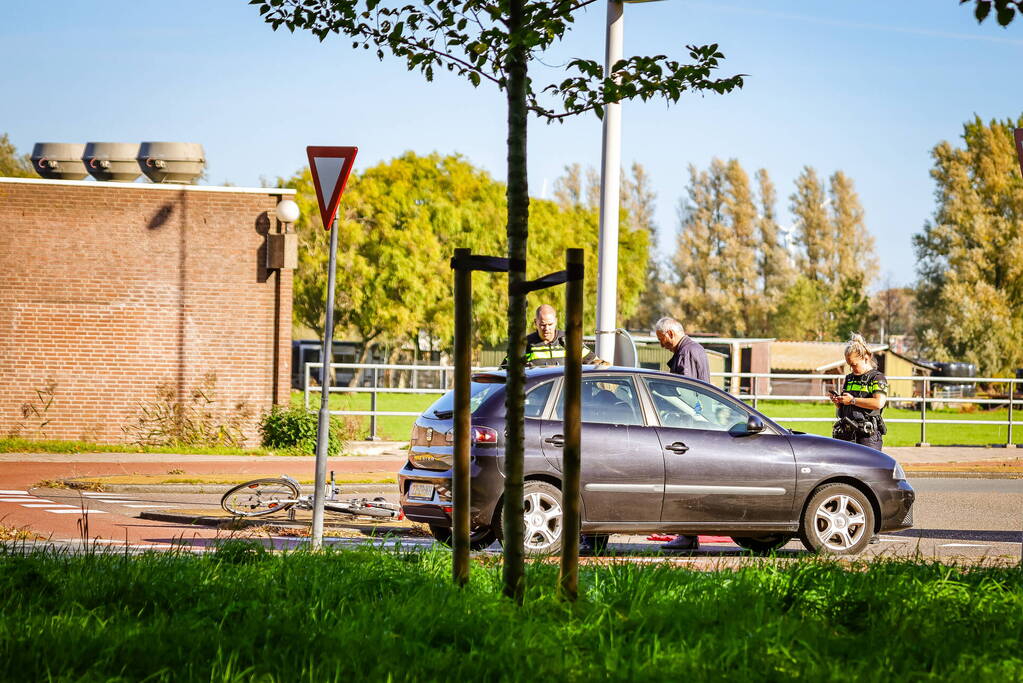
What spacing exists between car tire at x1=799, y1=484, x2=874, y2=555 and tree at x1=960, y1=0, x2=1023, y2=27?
16.3ft

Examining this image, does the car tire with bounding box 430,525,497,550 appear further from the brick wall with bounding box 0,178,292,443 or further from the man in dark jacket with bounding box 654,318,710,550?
the brick wall with bounding box 0,178,292,443

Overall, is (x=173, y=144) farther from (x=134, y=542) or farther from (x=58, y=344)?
(x=134, y=542)

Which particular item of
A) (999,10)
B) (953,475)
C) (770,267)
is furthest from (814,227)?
(999,10)

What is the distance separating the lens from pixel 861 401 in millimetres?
11047

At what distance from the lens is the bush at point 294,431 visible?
19.6 m

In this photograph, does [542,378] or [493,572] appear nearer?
[493,572]

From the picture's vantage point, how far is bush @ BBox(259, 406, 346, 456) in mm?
19641

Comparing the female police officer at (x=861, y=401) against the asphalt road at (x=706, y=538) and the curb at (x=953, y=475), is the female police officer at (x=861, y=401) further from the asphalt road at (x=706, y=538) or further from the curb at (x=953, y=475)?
the curb at (x=953, y=475)

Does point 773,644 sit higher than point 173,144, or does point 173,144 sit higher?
point 173,144

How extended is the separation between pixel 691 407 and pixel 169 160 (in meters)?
13.9

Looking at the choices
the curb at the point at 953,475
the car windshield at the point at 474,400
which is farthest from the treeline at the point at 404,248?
the car windshield at the point at 474,400

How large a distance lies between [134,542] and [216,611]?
178 inches

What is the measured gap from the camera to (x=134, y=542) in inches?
377

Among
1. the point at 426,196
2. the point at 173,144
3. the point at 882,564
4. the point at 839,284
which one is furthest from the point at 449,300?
the point at 882,564
